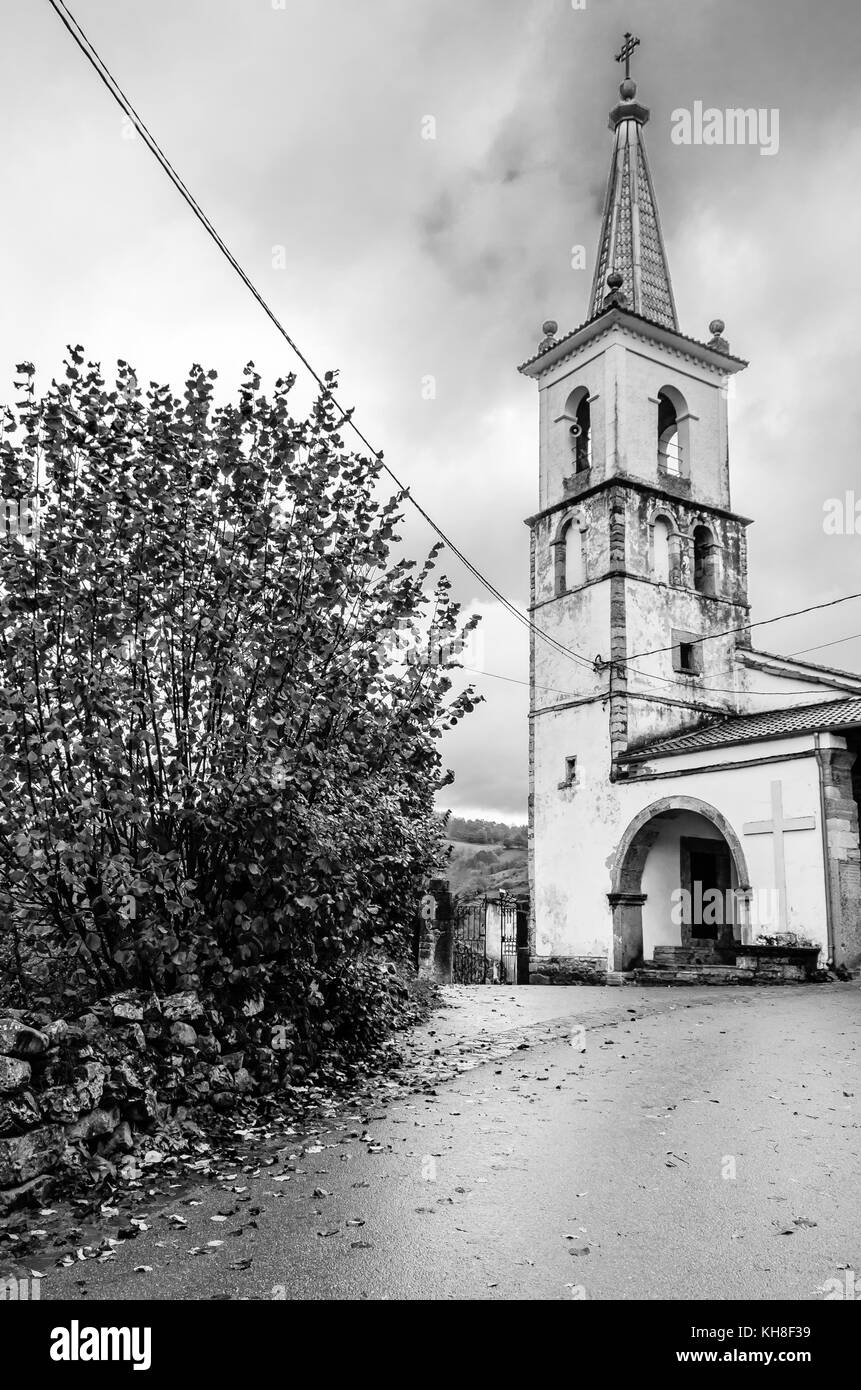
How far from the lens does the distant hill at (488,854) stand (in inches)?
1598

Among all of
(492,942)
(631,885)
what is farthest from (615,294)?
(492,942)

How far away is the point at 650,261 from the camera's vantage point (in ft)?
91.7

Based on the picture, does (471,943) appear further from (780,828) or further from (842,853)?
(842,853)

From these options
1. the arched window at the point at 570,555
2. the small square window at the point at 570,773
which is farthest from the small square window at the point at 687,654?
the small square window at the point at 570,773

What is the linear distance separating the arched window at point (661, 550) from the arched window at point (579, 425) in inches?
114

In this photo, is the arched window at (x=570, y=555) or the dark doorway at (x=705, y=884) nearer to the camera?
the dark doorway at (x=705, y=884)

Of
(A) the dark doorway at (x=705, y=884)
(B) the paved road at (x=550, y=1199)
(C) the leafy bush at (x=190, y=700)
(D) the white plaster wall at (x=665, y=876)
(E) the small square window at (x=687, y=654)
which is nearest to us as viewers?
(B) the paved road at (x=550, y=1199)

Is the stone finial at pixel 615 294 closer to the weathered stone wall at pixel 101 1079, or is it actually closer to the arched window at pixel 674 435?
the arched window at pixel 674 435

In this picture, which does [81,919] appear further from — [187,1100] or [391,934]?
[391,934]

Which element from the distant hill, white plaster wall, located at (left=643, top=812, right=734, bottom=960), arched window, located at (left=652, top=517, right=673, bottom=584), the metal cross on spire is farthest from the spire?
the distant hill

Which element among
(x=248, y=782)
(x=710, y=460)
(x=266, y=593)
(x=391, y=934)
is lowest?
(x=391, y=934)

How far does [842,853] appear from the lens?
16.8m
